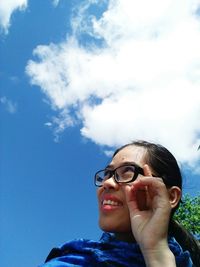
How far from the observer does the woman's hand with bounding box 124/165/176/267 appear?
90.1 inches

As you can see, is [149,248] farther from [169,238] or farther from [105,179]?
[105,179]

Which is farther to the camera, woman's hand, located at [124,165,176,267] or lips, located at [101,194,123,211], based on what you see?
lips, located at [101,194,123,211]

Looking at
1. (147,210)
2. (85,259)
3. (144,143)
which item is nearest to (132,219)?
(147,210)

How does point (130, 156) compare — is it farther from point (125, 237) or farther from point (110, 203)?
point (125, 237)

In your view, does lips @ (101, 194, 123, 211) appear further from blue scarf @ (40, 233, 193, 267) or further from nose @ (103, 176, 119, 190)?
blue scarf @ (40, 233, 193, 267)

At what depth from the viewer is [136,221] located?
246 centimetres

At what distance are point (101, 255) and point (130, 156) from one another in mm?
720

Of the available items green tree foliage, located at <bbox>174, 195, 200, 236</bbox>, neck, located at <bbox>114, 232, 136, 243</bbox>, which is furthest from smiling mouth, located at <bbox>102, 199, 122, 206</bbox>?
green tree foliage, located at <bbox>174, 195, 200, 236</bbox>

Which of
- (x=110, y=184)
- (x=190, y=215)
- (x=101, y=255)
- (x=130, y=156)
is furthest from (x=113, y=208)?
(x=190, y=215)

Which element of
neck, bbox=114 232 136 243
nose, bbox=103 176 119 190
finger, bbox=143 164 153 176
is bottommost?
neck, bbox=114 232 136 243

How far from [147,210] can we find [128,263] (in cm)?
33

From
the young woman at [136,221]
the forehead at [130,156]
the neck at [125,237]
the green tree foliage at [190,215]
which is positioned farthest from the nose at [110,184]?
the green tree foliage at [190,215]

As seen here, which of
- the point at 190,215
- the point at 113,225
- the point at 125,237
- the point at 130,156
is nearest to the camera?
the point at 113,225

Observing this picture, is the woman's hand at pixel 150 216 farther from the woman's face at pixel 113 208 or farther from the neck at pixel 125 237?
the neck at pixel 125 237
